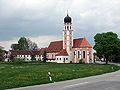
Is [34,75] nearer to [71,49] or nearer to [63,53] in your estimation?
[63,53]

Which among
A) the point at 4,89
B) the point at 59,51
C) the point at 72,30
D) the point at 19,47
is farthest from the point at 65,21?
the point at 4,89

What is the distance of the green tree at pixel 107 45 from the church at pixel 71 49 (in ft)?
42.6

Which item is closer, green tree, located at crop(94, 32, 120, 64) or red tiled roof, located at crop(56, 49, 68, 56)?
green tree, located at crop(94, 32, 120, 64)

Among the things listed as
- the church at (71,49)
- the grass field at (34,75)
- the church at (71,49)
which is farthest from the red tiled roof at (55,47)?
the grass field at (34,75)

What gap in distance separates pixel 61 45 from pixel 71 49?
813 centimetres

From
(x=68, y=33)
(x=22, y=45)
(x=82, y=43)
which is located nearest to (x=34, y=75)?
(x=82, y=43)

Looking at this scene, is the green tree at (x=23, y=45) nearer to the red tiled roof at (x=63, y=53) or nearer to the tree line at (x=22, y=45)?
A: the tree line at (x=22, y=45)

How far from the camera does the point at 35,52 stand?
164 metres

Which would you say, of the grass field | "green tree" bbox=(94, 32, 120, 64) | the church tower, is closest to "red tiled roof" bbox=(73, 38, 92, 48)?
the church tower

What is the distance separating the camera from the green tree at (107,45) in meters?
97.1

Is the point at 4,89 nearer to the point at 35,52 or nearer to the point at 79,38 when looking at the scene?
the point at 79,38

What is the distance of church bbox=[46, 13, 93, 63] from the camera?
114469 mm

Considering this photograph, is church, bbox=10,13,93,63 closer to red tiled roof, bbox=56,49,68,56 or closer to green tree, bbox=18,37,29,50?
red tiled roof, bbox=56,49,68,56

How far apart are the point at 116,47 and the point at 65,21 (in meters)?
27.2
